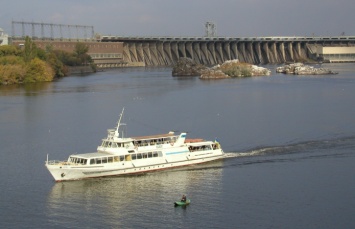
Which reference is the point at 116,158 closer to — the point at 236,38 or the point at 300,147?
the point at 300,147

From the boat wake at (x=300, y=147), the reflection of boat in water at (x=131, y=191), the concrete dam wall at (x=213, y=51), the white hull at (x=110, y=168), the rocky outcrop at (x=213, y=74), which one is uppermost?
the concrete dam wall at (x=213, y=51)

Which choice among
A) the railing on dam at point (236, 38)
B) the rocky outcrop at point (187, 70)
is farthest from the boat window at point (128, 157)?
the railing on dam at point (236, 38)

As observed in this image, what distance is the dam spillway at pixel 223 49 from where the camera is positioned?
10181 cm

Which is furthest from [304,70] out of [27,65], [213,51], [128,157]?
[128,157]

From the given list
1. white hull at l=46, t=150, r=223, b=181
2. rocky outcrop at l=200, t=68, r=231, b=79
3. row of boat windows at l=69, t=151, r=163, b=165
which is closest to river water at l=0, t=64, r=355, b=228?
white hull at l=46, t=150, r=223, b=181

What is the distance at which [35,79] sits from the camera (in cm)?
5816

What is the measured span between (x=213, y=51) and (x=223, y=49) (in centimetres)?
294

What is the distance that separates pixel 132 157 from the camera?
1998cm

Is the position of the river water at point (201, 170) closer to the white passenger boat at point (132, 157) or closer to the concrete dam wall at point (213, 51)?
the white passenger boat at point (132, 157)

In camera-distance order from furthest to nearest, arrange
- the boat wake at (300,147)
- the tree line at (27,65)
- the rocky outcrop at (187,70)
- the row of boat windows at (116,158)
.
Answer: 1. the rocky outcrop at (187,70)
2. the tree line at (27,65)
3. the boat wake at (300,147)
4. the row of boat windows at (116,158)

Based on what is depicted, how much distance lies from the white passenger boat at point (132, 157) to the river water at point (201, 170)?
1.08 ft

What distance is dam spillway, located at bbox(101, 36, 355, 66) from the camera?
102 metres

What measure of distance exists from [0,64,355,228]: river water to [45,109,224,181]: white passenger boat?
33 cm

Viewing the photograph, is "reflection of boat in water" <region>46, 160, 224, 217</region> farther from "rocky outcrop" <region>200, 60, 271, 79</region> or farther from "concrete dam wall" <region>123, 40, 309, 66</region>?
"concrete dam wall" <region>123, 40, 309, 66</region>
